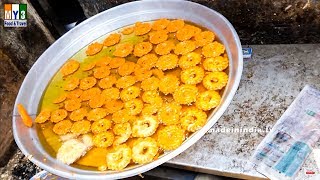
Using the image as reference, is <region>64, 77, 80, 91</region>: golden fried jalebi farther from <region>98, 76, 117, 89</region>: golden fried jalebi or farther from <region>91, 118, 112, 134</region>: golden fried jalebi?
<region>91, 118, 112, 134</region>: golden fried jalebi

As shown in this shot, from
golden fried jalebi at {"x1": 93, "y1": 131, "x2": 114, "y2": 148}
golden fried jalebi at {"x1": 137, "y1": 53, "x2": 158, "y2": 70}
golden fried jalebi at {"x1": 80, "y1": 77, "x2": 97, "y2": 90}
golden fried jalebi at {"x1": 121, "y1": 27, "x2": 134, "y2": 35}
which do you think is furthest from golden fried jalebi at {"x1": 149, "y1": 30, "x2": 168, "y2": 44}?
golden fried jalebi at {"x1": 93, "y1": 131, "x2": 114, "y2": 148}

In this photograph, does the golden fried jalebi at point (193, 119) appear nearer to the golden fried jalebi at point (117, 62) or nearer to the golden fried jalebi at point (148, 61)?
the golden fried jalebi at point (148, 61)

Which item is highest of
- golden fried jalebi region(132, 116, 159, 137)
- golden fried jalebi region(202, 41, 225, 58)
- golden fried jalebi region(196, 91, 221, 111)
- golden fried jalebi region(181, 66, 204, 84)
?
golden fried jalebi region(202, 41, 225, 58)

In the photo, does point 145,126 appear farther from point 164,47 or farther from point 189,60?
point 164,47

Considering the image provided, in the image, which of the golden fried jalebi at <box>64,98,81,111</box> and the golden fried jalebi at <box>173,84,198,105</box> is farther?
the golden fried jalebi at <box>64,98,81,111</box>

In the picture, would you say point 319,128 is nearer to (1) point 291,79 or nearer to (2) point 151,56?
(1) point 291,79

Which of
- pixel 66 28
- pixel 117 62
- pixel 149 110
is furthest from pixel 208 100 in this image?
pixel 66 28
